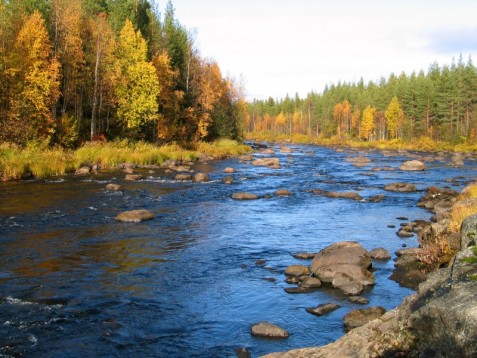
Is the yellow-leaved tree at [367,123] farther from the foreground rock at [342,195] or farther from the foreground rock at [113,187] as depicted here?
the foreground rock at [113,187]

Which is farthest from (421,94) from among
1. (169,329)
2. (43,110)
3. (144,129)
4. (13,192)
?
(169,329)

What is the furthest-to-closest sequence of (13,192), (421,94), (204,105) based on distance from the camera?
(421,94), (204,105), (13,192)

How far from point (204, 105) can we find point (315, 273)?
169 feet

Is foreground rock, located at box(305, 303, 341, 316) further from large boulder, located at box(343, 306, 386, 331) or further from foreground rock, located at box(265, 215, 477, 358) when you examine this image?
foreground rock, located at box(265, 215, 477, 358)

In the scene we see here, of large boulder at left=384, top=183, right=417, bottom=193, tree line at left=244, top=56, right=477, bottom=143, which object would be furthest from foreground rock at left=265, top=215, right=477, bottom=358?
tree line at left=244, top=56, right=477, bottom=143

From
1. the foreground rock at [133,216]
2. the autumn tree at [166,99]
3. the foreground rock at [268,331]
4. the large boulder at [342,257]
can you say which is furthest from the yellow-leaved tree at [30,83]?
the foreground rock at [268,331]

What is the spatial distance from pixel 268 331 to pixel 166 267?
16.9 ft

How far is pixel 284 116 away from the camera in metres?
174

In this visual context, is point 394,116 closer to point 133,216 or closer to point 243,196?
point 243,196

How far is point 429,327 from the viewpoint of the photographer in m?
5.98

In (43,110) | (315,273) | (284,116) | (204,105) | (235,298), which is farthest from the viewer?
(284,116)

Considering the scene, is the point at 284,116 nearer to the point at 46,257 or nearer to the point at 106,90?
the point at 106,90

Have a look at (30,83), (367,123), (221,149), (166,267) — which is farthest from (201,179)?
(367,123)

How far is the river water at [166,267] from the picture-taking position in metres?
8.98
